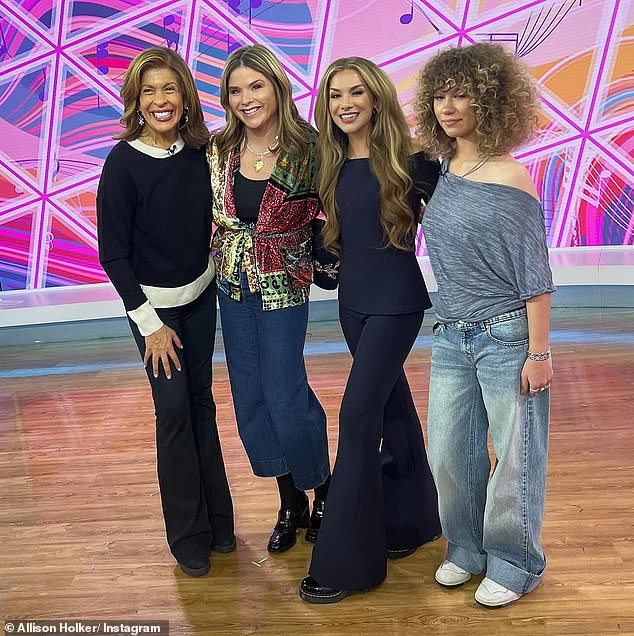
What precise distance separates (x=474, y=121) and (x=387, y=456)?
978mm

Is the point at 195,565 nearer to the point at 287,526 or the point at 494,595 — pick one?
the point at 287,526

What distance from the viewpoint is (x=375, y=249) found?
2158mm

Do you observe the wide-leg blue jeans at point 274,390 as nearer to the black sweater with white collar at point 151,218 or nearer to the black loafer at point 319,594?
the black sweater with white collar at point 151,218

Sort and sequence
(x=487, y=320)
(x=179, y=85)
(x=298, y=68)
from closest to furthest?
(x=487, y=320) < (x=179, y=85) < (x=298, y=68)

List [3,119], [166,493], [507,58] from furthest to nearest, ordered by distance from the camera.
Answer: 1. [3,119]
2. [166,493]
3. [507,58]

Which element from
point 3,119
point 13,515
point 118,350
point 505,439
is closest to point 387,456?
point 505,439

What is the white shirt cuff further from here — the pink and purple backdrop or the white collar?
the pink and purple backdrop

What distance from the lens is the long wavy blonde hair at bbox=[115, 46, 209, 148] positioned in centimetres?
226

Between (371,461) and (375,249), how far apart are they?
550 millimetres

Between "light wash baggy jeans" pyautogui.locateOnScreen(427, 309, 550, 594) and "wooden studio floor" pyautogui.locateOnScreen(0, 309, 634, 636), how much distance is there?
13 cm

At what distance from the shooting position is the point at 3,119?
5414 mm

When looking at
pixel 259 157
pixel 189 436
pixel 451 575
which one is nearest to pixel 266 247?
pixel 259 157

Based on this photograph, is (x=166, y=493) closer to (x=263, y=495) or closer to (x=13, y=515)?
(x=263, y=495)

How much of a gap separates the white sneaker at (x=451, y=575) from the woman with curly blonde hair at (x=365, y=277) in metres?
0.16
